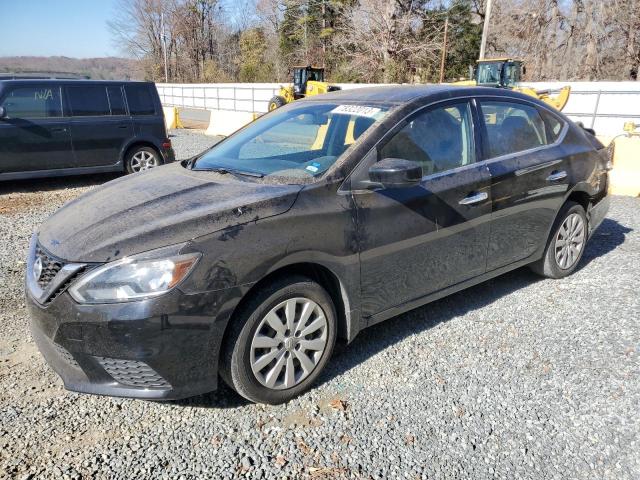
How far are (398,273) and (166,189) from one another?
156cm

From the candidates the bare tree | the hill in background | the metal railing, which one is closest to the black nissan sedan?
the metal railing

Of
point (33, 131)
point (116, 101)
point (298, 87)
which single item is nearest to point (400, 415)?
point (33, 131)

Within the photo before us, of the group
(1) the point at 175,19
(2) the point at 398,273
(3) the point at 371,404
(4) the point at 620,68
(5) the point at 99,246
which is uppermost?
(1) the point at 175,19

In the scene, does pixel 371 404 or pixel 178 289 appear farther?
pixel 371 404

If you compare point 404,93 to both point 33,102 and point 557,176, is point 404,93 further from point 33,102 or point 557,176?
point 33,102

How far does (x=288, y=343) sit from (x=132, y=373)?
2.71ft

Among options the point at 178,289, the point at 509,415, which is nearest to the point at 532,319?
the point at 509,415

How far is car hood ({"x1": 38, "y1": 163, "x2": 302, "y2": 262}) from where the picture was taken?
249cm

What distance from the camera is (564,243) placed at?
4.55 metres

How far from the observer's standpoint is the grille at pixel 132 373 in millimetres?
2461

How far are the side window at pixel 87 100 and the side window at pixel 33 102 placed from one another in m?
Result: 0.22

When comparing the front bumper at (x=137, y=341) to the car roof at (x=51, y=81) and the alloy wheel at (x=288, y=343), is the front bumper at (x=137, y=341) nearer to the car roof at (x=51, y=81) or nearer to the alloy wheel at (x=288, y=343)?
the alloy wheel at (x=288, y=343)

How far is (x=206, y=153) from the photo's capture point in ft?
13.0

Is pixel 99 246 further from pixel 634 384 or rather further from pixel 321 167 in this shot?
pixel 634 384
